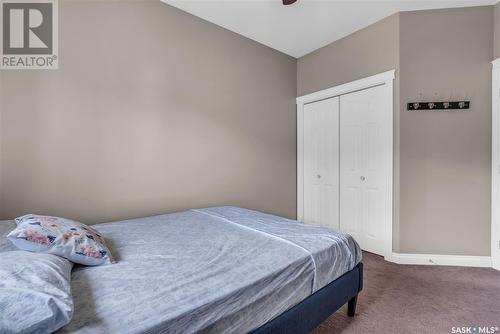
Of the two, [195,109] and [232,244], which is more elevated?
[195,109]

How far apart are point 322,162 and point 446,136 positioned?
139 centimetres

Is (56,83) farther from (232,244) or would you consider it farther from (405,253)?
(405,253)

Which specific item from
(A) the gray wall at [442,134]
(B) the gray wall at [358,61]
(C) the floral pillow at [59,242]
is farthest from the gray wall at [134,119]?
(A) the gray wall at [442,134]

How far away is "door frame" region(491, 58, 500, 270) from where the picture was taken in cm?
238

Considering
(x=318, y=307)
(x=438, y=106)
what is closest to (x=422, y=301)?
(x=318, y=307)

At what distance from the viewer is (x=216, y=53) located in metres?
2.80

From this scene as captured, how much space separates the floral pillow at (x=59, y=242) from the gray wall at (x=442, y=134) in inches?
109

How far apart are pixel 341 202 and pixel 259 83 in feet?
6.35

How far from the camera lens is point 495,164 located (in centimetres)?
240

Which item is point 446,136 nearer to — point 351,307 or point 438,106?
point 438,106

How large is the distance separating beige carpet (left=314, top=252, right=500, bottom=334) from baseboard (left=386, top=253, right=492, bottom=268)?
9 cm

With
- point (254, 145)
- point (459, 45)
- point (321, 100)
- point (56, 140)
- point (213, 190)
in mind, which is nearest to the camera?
point (56, 140)

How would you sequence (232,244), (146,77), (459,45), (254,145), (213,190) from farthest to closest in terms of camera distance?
(254,145)
(213,190)
(459,45)
(146,77)
(232,244)

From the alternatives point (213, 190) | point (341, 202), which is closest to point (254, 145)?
point (213, 190)
